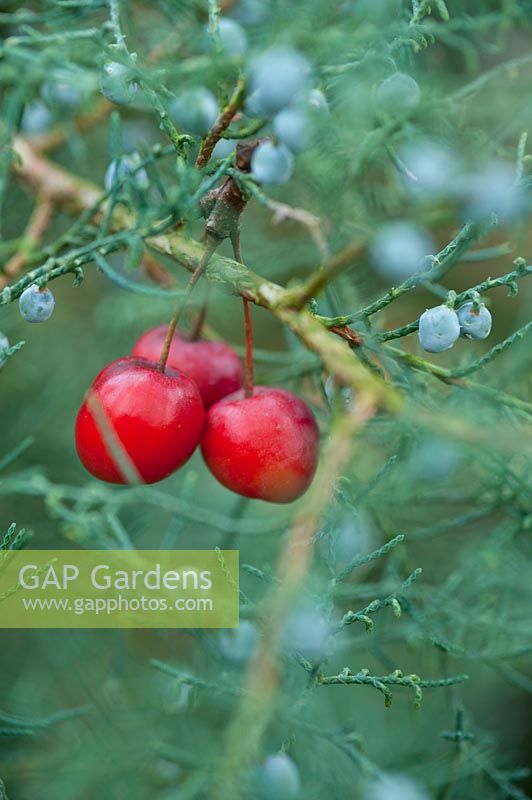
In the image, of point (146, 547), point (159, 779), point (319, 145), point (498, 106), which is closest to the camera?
point (319, 145)

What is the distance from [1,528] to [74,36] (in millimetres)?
939

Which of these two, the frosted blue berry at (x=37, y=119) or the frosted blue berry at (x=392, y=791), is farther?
Answer: the frosted blue berry at (x=37, y=119)

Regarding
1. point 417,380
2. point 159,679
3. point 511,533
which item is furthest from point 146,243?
point 159,679

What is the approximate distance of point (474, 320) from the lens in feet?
2.41

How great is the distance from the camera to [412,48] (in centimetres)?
81

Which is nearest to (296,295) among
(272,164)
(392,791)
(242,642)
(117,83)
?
(272,164)

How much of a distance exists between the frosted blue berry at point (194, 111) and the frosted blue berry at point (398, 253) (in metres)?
0.38

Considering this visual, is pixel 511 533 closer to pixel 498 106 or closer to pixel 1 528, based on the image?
pixel 498 106

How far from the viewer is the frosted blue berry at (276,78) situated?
66 centimetres

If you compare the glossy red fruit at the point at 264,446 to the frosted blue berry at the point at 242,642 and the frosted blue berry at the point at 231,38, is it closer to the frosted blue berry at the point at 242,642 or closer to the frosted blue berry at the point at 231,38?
the frosted blue berry at the point at 242,642

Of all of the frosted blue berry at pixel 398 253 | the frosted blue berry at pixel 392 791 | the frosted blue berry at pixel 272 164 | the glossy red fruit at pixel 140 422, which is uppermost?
the frosted blue berry at pixel 272 164

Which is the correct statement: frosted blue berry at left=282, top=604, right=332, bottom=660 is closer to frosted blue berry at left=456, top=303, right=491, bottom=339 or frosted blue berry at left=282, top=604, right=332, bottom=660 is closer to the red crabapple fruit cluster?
the red crabapple fruit cluster

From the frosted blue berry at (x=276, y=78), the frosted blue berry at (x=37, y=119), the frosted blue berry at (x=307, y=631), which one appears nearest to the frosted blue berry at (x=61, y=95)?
the frosted blue berry at (x=37, y=119)

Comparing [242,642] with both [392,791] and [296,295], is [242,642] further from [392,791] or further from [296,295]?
[296,295]
